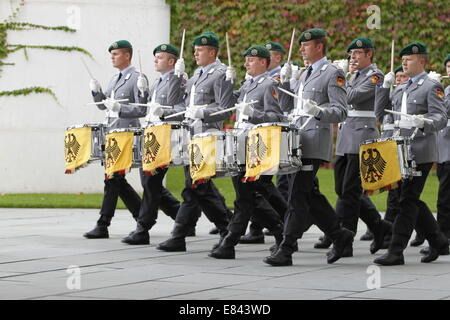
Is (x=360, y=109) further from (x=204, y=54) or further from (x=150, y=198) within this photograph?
(x=150, y=198)

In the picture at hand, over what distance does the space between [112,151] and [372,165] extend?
283cm

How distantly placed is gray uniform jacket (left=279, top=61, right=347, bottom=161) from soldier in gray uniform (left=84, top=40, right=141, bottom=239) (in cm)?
244

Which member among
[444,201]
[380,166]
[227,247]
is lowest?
[227,247]

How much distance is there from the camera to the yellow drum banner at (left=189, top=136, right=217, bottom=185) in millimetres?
8836

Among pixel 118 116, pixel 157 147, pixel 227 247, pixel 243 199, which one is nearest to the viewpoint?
pixel 243 199

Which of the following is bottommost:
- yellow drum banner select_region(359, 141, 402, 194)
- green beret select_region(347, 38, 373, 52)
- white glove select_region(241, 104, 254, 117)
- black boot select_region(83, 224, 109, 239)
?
black boot select_region(83, 224, 109, 239)

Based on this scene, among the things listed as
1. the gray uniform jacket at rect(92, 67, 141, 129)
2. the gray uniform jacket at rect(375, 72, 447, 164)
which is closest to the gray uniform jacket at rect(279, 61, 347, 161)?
the gray uniform jacket at rect(375, 72, 447, 164)

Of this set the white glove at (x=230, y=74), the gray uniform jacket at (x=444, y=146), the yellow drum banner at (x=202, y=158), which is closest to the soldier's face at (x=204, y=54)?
the white glove at (x=230, y=74)

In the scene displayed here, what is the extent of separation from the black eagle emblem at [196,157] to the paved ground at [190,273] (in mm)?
790

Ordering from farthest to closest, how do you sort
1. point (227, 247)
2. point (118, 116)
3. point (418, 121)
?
point (118, 116), point (227, 247), point (418, 121)

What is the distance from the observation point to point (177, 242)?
384 inches

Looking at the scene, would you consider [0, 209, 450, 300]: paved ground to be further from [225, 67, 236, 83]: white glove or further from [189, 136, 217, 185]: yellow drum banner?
[225, 67, 236, 83]: white glove

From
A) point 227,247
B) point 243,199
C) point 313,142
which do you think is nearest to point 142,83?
point 243,199

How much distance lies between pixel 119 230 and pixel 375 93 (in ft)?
11.8
